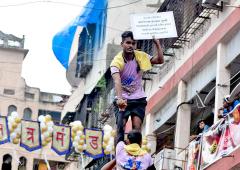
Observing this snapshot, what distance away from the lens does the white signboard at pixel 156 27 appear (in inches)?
505

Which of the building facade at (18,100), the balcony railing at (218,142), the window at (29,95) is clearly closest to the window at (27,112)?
the building facade at (18,100)

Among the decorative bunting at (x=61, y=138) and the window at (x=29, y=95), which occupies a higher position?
the window at (x=29, y=95)

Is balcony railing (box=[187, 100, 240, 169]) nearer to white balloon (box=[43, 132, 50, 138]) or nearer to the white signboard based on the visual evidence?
the white signboard

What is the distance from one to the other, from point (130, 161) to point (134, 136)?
297 mm

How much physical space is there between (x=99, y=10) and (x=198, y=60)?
1084cm

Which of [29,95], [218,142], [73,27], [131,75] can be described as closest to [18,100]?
[29,95]

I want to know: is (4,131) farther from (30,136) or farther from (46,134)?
(46,134)

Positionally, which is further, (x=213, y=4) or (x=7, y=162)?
(x=7, y=162)

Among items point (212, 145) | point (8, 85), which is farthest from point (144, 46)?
point (8, 85)

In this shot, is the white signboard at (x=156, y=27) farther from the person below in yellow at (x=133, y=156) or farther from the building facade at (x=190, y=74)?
the building facade at (x=190, y=74)

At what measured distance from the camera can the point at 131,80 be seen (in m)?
11.8

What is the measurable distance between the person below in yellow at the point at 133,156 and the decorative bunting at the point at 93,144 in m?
14.5

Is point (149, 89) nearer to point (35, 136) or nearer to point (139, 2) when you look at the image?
point (35, 136)

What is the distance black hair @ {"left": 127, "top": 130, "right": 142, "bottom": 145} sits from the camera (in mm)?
10641
